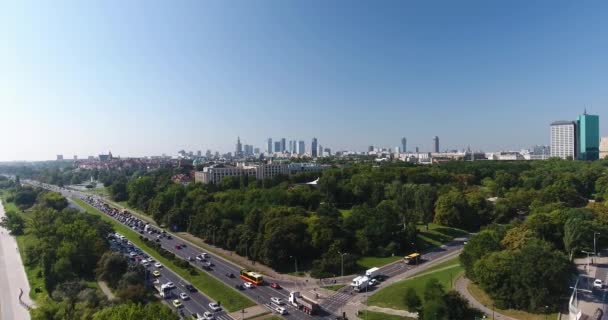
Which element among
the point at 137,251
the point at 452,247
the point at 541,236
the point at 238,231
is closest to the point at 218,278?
the point at 238,231

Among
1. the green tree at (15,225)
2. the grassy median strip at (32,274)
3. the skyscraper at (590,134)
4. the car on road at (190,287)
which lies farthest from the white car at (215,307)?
the skyscraper at (590,134)

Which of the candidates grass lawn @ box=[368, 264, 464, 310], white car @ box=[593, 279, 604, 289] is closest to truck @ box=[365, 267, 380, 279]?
→ grass lawn @ box=[368, 264, 464, 310]

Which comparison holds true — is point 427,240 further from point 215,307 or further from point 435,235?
point 215,307

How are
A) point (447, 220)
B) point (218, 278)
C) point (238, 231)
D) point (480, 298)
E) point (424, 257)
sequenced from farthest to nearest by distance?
1. point (447, 220)
2. point (238, 231)
3. point (424, 257)
4. point (218, 278)
5. point (480, 298)

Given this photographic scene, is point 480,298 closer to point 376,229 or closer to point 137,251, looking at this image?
point 376,229

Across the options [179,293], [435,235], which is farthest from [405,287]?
[179,293]
